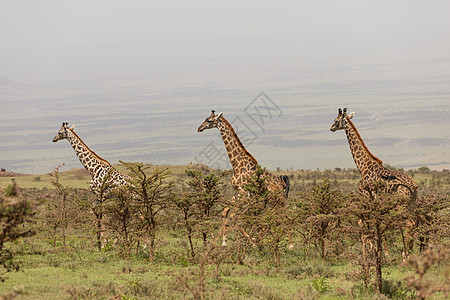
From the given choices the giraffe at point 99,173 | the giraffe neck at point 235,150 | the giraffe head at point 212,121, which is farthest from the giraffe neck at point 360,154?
the giraffe at point 99,173

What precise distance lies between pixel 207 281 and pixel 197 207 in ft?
13.5

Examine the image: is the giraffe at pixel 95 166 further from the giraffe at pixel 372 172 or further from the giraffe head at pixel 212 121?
the giraffe at pixel 372 172

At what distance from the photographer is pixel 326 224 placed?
15539 mm

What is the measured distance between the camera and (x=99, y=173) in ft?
62.6

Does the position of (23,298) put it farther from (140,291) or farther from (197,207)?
(197,207)

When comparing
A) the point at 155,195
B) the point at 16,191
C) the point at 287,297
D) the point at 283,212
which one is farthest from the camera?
the point at 155,195

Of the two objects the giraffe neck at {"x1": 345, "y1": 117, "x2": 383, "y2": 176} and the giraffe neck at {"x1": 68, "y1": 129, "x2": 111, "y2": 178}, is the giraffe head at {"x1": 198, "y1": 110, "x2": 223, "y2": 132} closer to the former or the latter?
the giraffe neck at {"x1": 68, "y1": 129, "x2": 111, "y2": 178}

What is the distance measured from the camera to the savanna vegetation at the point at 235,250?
35.5ft

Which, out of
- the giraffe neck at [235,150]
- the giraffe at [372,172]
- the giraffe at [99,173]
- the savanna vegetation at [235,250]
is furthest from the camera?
the giraffe neck at [235,150]

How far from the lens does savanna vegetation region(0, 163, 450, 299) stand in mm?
10820

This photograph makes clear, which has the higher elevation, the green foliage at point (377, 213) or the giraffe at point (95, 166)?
the giraffe at point (95, 166)

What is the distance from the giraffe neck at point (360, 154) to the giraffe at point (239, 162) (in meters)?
2.24

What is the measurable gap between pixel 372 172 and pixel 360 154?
2.91 ft

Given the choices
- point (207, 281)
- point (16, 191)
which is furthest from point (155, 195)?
point (16, 191)
